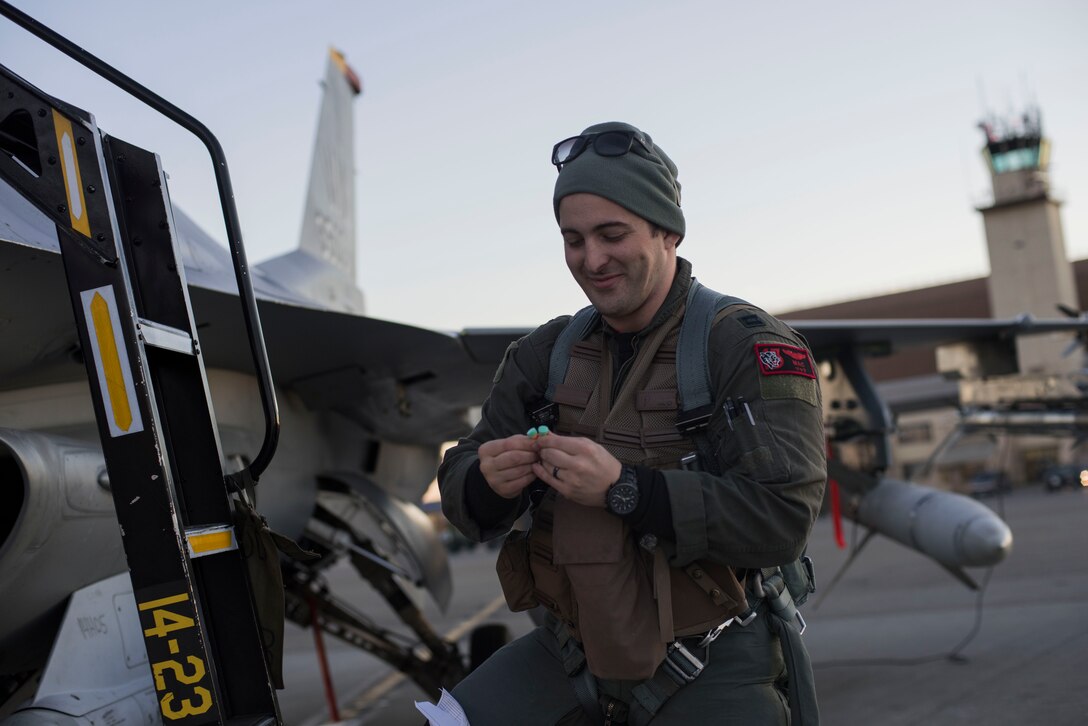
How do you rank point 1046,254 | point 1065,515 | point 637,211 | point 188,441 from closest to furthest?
point 637,211 < point 188,441 < point 1065,515 < point 1046,254

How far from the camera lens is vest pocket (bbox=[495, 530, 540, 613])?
2.03m

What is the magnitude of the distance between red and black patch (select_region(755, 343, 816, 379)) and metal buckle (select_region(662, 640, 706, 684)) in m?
0.54

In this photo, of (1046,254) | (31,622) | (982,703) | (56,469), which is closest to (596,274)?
(56,469)

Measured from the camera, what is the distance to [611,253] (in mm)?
1945

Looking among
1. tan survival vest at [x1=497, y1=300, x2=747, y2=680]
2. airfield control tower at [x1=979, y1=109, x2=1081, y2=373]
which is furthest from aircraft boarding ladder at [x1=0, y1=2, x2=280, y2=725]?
airfield control tower at [x1=979, y1=109, x2=1081, y2=373]

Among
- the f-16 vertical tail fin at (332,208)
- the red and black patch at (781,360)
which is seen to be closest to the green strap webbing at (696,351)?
the red and black patch at (781,360)

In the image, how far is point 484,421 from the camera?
2.20 metres

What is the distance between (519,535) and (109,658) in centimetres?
178

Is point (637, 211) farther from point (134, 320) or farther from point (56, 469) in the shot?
point (56, 469)

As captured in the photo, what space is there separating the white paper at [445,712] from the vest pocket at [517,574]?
222 mm

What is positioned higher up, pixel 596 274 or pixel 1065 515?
pixel 596 274

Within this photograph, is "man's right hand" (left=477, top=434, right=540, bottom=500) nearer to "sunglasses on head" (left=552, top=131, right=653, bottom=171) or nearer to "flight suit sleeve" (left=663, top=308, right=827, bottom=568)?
"flight suit sleeve" (left=663, top=308, right=827, bottom=568)

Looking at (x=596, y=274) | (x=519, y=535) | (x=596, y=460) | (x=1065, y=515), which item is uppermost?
(x=596, y=274)

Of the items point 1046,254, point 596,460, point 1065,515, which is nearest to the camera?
point 596,460
